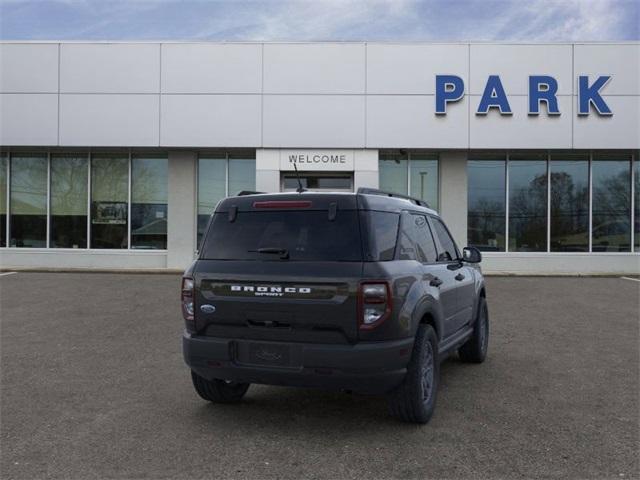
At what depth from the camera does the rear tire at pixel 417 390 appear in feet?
14.4

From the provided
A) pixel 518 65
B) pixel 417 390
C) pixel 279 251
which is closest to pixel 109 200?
pixel 518 65

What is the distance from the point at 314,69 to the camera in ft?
52.3

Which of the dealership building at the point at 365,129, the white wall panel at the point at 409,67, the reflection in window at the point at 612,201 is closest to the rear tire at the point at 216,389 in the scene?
the dealership building at the point at 365,129

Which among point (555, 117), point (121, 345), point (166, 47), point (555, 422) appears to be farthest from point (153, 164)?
point (555, 422)

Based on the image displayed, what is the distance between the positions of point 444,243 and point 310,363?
255 cm

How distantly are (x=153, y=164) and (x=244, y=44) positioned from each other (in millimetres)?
4568

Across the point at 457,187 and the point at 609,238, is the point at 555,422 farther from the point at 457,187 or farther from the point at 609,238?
the point at 609,238

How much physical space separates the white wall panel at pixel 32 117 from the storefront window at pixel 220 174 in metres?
4.27

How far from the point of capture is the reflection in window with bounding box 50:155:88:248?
17375mm

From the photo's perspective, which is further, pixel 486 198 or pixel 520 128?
pixel 486 198

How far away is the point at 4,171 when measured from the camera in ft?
58.0

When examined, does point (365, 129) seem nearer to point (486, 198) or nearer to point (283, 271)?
point (486, 198)

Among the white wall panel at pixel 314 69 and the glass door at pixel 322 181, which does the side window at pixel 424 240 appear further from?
the white wall panel at pixel 314 69

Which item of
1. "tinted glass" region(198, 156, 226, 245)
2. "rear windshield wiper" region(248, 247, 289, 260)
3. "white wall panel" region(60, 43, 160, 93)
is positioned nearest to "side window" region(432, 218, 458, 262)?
"rear windshield wiper" region(248, 247, 289, 260)
